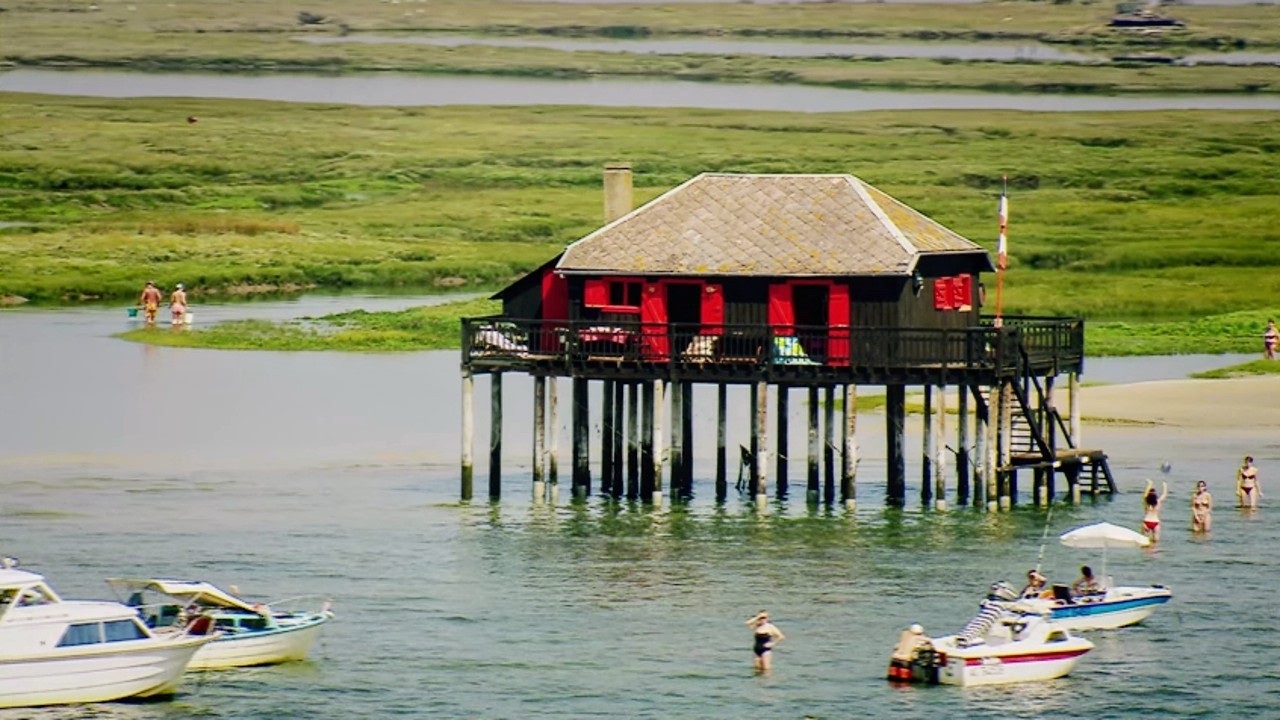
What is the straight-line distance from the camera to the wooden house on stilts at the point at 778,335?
63.3 m

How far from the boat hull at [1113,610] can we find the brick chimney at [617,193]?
2063 centimetres

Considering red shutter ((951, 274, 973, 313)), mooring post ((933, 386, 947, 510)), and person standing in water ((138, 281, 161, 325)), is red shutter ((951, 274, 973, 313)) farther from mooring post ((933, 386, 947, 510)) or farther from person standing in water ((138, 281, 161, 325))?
person standing in water ((138, 281, 161, 325))

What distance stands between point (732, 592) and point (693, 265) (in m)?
11.1

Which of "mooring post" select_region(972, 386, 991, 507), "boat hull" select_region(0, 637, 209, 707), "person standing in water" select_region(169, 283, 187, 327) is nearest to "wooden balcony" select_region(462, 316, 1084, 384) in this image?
"mooring post" select_region(972, 386, 991, 507)

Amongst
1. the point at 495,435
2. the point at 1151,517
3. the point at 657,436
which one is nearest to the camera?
the point at 1151,517

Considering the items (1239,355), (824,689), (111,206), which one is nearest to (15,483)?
(824,689)

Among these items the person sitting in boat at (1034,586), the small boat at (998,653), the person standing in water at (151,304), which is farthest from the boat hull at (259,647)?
the person standing in water at (151,304)

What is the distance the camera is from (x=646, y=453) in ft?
220

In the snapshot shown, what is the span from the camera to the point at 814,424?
217ft

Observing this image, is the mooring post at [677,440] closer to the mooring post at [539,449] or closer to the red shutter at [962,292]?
the mooring post at [539,449]

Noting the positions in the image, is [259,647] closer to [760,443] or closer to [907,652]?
[907,652]

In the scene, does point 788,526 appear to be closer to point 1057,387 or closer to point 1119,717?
point 1119,717

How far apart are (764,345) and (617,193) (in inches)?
316

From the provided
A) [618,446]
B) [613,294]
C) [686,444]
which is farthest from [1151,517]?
[618,446]
